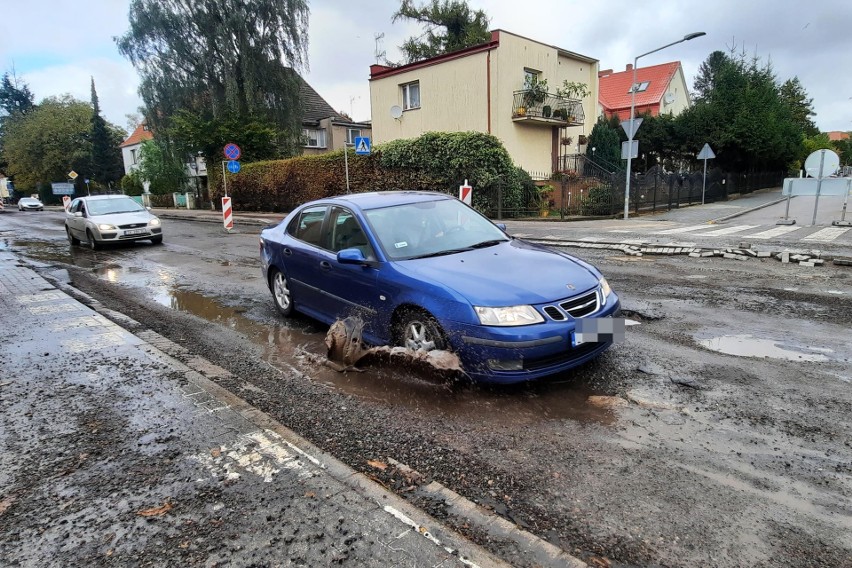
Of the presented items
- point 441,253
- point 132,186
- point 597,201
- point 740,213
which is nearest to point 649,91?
point 740,213

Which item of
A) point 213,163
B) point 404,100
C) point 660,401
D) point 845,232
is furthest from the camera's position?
point 213,163

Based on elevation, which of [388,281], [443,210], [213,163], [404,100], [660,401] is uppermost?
[404,100]

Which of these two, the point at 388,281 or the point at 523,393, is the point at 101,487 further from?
the point at 523,393

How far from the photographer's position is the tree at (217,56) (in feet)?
97.4

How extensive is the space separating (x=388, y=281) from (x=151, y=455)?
2.15 m

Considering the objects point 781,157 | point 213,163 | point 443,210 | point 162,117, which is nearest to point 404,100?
point 213,163

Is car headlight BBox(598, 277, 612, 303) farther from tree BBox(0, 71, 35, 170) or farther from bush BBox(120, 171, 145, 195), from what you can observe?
tree BBox(0, 71, 35, 170)

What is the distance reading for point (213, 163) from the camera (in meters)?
32.0

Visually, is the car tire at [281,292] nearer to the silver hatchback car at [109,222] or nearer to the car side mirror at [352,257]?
the car side mirror at [352,257]

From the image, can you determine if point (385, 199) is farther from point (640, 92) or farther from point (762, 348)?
point (640, 92)

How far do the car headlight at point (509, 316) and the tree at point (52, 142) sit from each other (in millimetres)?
71440

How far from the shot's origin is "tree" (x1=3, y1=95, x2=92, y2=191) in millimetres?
60250

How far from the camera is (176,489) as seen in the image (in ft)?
9.23

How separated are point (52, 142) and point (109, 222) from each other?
197 ft
